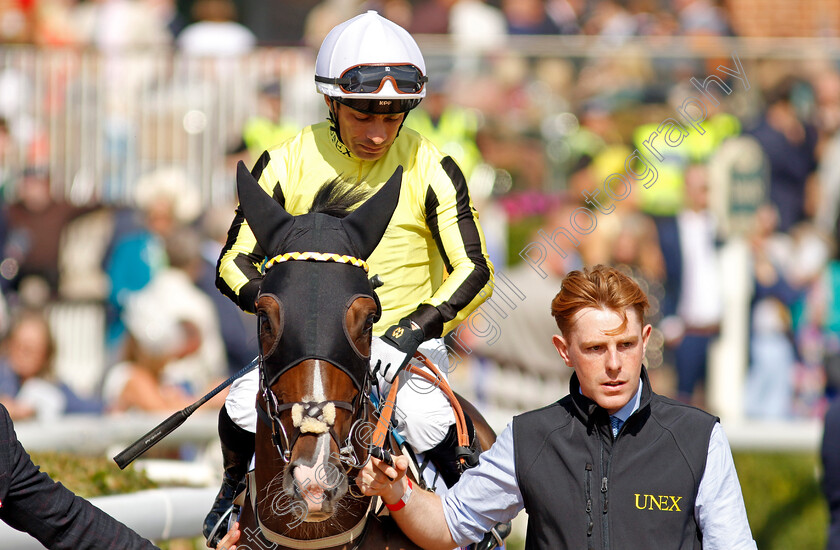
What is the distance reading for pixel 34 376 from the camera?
823 centimetres

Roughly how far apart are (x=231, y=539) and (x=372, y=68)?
1552 mm

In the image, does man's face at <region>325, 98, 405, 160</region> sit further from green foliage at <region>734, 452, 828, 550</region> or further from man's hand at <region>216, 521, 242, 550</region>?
green foliage at <region>734, 452, 828, 550</region>

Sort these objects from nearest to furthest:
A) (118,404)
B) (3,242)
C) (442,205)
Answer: (442,205) < (118,404) < (3,242)

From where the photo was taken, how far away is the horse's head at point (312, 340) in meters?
2.98

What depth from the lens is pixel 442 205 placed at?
408 centimetres

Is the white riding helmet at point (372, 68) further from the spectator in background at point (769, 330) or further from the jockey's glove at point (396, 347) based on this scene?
the spectator in background at point (769, 330)

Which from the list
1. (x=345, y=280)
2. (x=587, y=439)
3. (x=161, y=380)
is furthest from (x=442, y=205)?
(x=161, y=380)

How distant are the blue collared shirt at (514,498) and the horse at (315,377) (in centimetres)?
24

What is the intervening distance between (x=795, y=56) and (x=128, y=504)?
7.94 m

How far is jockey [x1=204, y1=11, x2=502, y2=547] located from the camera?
383 centimetres

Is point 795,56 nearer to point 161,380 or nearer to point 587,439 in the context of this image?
point 161,380

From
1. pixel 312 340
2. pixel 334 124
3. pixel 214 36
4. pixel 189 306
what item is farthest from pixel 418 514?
pixel 214 36

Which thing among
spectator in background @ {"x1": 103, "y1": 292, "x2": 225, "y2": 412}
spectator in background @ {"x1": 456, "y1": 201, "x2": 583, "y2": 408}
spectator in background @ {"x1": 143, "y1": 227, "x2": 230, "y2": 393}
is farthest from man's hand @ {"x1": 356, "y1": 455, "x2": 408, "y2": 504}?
spectator in background @ {"x1": 456, "y1": 201, "x2": 583, "y2": 408}

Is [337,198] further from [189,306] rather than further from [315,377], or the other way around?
[189,306]
